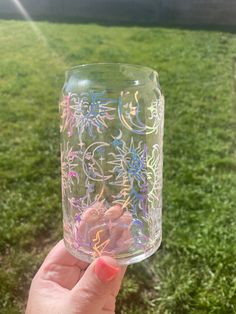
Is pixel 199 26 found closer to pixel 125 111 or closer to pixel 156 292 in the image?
pixel 156 292

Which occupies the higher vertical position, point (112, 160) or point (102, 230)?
point (112, 160)

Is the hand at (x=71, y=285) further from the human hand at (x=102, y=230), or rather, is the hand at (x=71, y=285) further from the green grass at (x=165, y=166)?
the green grass at (x=165, y=166)

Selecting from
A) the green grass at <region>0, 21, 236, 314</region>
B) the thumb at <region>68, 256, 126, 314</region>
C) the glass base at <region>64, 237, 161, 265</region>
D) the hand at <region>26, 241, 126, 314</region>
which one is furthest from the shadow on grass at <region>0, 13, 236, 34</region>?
the thumb at <region>68, 256, 126, 314</region>

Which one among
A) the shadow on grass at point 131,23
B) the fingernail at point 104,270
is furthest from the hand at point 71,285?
the shadow on grass at point 131,23

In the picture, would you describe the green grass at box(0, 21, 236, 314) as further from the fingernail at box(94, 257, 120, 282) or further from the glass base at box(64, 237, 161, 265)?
the fingernail at box(94, 257, 120, 282)

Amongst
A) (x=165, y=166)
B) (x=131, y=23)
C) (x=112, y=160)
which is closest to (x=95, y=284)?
(x=112, y=160)

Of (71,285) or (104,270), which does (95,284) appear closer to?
(104,270)
